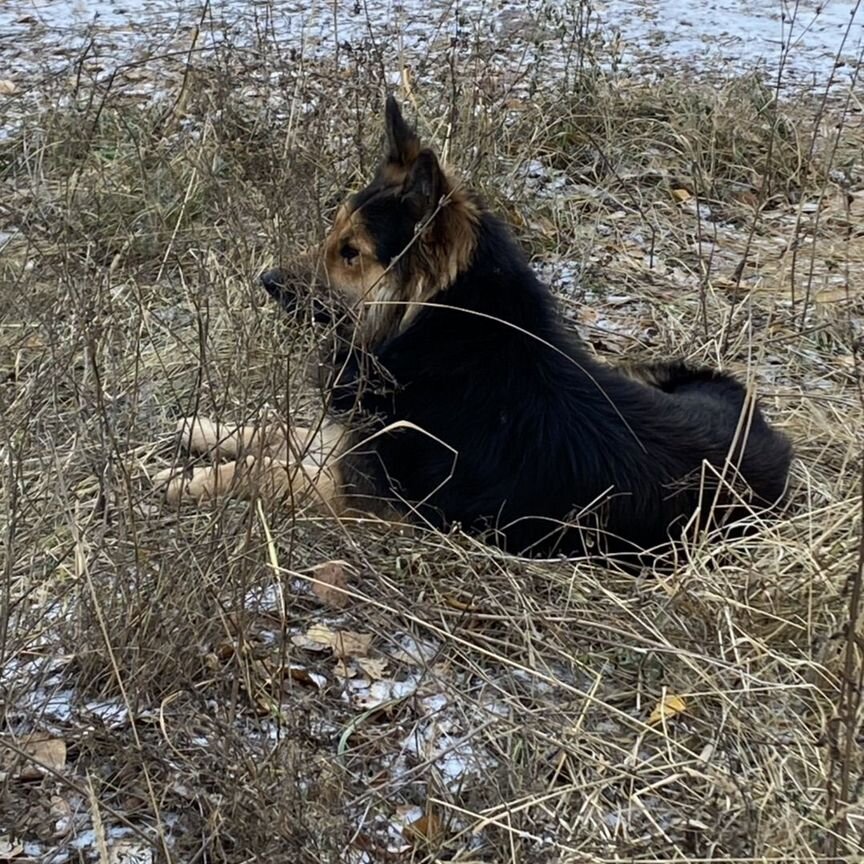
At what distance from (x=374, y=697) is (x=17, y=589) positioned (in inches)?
Answer: 36.6

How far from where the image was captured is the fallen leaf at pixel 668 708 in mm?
2621

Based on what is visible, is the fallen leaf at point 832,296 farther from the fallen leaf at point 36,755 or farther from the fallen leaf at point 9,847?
the fallen leaf at point 9,847

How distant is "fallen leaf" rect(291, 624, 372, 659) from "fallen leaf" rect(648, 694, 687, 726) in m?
0.75

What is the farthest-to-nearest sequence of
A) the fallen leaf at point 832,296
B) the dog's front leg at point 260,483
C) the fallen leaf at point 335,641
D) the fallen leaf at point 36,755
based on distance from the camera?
the fallen leaf at point 832,296 < the fallen leaf at point 335,641 < the dog's front leg at point 260,483 < the fallen leaf at point 36,755

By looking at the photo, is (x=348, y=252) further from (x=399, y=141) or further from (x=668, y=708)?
(x=668, y=708)

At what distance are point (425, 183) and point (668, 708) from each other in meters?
1.70

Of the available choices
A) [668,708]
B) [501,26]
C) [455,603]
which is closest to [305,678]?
[455,603]

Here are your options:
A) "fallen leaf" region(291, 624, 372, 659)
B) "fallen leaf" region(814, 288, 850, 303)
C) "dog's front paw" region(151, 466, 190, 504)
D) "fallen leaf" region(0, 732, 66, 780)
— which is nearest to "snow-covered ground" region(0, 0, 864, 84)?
"fallen leaf" region(814, 288, 850, 303)

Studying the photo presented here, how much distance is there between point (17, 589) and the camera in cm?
271

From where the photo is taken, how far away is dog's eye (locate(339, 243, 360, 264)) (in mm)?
3613

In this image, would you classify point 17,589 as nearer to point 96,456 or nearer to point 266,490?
point 96,456

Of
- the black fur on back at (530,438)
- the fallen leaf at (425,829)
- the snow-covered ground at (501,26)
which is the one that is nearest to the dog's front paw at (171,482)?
the black fur on back at (530,438)

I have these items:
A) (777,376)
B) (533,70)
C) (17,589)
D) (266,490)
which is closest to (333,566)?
(266,490)

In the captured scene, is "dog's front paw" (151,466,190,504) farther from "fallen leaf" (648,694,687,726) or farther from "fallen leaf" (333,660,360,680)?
"fallen leaf" (648,694,687,726)
